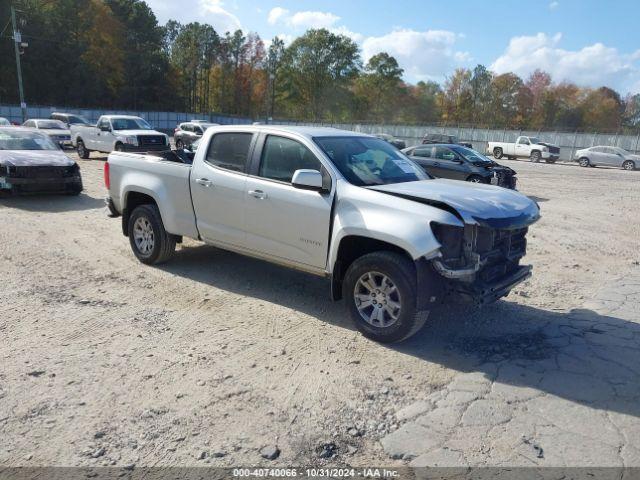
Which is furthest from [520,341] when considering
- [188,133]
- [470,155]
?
[188,133]

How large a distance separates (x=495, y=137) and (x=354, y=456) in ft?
166

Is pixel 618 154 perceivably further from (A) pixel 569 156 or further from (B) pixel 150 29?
(B) pixel 150 29

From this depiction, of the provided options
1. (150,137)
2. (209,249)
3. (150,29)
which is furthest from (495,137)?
(150,29)

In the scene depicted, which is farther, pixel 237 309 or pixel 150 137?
pixel 150 137

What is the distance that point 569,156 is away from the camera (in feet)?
140

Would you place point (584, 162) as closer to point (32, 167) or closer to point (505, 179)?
point (505, 179)

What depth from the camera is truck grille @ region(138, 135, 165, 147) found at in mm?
18469

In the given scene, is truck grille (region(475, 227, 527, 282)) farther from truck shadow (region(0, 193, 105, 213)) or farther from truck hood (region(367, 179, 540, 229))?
truck shadow (region(0, 193, 105, 213))

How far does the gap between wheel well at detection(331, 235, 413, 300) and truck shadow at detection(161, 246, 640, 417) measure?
468mm

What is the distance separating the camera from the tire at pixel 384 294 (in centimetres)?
438

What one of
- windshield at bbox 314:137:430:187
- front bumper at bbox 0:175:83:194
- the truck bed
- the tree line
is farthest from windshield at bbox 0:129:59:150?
the tree line

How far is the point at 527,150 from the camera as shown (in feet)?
123

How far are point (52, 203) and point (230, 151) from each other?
7.41m

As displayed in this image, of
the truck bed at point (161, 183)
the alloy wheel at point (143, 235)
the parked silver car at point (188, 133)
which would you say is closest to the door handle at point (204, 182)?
the truck bed at point (161, 183)
